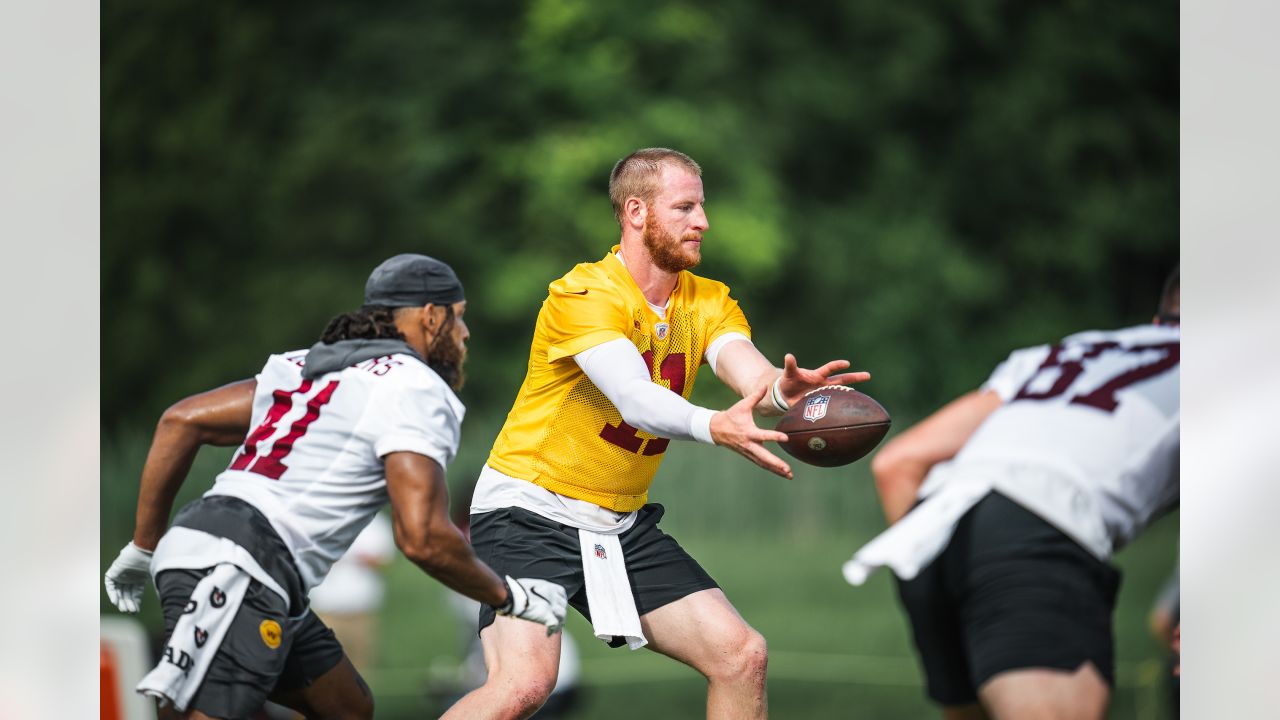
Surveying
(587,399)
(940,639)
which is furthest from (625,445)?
(940,639)

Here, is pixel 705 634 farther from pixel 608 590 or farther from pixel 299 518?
pixel 299 518

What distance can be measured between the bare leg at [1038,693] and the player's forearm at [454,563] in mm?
1190

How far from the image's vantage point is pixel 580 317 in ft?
→ 13.0

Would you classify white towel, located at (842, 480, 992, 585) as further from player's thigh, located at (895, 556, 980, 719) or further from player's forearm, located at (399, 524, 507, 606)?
player's forearm, located at (399, 524, 507, 606)

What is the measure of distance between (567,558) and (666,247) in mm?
854

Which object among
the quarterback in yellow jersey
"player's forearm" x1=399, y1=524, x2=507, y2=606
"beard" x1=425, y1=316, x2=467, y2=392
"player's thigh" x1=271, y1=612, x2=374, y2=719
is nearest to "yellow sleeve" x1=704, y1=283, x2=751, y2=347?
the quarterback in yellow jersey

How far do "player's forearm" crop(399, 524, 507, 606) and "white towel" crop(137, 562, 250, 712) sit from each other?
1.44 ft

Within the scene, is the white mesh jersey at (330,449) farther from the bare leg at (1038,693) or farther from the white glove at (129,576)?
the bare leg at (1038,693)

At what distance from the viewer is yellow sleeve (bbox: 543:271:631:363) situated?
393 centimetres

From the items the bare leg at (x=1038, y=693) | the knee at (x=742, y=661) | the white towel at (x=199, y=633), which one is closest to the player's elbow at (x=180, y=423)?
the white towel at (x=199, y=633)

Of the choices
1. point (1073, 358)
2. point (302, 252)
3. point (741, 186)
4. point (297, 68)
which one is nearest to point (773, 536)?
point (741, 186)

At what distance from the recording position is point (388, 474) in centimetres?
361
